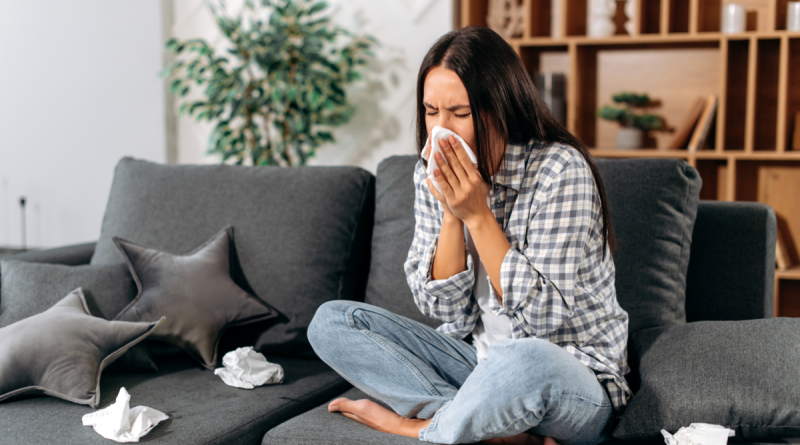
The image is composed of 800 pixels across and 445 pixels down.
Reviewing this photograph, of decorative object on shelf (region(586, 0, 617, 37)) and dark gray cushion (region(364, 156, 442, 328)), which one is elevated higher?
decorative object on shelf (region(586, 0, 617, 37))

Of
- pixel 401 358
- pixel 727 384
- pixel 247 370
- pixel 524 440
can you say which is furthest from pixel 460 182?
pixel 247 370

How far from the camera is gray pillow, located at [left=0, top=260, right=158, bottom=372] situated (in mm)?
1507

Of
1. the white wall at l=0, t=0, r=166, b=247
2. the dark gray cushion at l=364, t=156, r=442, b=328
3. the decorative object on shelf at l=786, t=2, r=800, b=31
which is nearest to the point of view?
the dark gray cushion at l=364, t=156, r=442, b=328

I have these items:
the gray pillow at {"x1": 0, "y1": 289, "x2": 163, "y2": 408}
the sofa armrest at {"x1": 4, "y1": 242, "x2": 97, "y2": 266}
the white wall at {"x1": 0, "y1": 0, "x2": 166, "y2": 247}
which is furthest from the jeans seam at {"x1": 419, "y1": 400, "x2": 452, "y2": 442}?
the white wall at {"x1": 0, "y1": 0, "x2": 166, "y2": 247}

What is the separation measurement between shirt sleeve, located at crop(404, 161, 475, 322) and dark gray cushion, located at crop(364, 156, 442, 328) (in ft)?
0.71

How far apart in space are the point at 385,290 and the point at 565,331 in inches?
21.5

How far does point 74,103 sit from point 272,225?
2414 millimetres

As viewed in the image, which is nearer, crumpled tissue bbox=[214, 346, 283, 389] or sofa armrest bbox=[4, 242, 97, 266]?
crumpled tissue bbox=[214, 346, 283, 389]

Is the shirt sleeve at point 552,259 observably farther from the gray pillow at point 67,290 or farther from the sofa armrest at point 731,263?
the gray pillow at point 67,290

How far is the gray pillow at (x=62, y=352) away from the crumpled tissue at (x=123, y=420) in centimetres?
9

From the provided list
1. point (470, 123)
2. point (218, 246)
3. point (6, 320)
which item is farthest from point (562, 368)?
point (6, 320)

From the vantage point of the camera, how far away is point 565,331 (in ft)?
3.95

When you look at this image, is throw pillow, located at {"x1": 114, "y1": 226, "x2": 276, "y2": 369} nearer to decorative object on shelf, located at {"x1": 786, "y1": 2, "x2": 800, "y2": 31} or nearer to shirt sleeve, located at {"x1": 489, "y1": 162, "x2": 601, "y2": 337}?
shirt sleeve, located at {"x1": 489, "y1": 162, "x2": 601, "y2": 337}

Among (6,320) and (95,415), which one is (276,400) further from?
(6,320)
